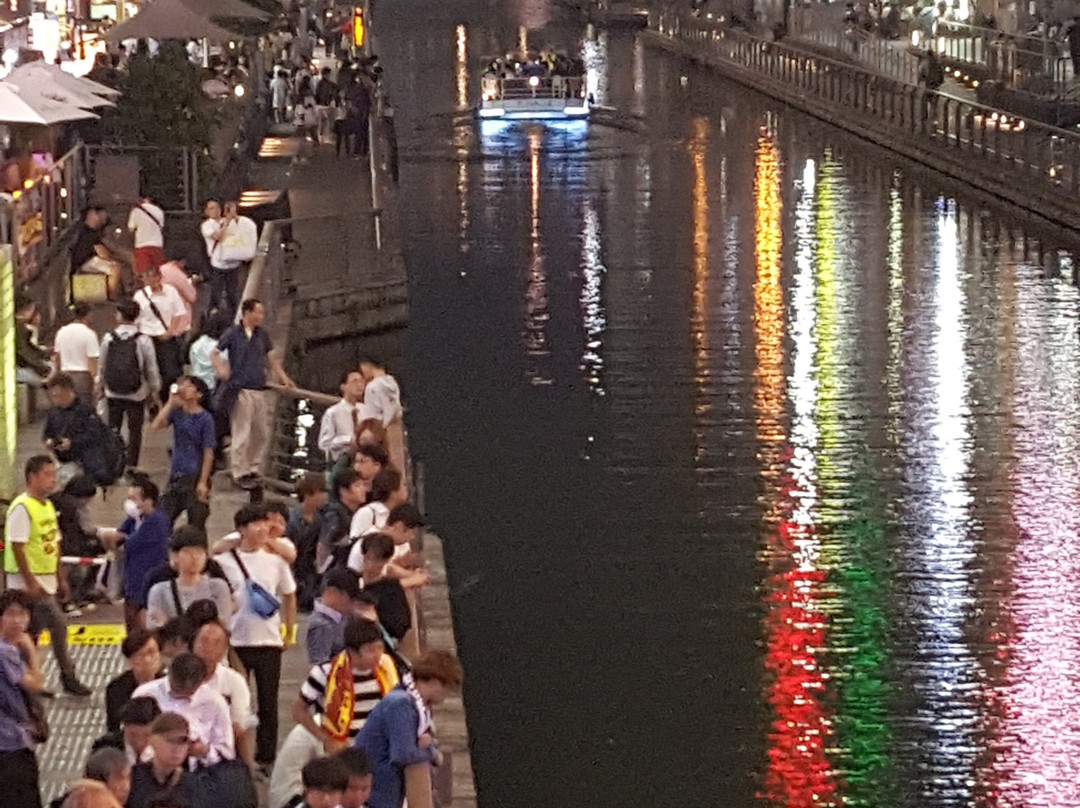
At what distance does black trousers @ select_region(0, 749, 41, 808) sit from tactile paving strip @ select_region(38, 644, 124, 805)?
162 cm

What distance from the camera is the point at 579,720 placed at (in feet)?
55.3

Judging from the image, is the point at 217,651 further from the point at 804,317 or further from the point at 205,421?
the point at 804,317

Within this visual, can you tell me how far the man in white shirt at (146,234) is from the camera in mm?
24547

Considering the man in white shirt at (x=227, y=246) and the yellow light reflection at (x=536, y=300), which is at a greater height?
the man in white shirt at (x=227, y=246)

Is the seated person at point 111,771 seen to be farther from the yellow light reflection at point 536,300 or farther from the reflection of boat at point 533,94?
the reflection of boat at point 533,94

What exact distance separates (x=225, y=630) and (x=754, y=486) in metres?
13.3

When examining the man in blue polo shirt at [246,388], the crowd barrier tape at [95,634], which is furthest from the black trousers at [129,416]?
the crowd barrier tape at [95,634]

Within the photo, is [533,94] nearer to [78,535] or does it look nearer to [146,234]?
[146,234]

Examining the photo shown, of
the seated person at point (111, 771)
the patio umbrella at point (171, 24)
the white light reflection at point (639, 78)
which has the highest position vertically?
the patio umbrella at point (171, 24)

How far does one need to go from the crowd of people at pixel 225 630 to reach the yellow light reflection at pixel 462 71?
49269mm

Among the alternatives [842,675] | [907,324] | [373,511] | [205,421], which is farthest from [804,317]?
[373,511]

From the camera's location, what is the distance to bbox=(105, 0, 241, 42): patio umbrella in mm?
34875

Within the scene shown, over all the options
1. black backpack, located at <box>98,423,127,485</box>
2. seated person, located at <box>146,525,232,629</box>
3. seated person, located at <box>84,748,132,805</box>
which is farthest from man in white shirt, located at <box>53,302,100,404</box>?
seated person, located at <box>84,748,132,805</box>

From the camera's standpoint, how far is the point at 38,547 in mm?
12305
